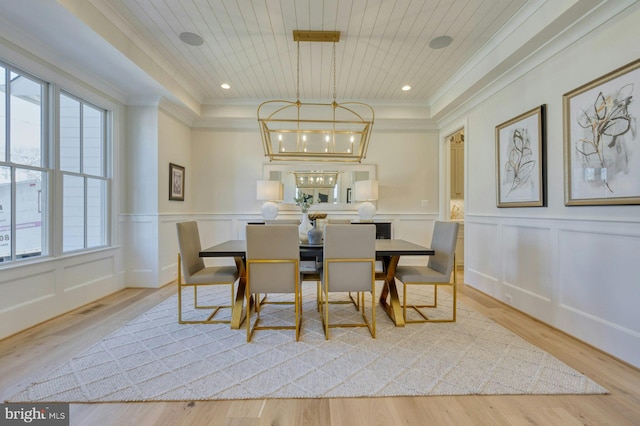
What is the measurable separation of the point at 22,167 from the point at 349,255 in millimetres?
3019

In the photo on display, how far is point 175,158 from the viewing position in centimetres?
416

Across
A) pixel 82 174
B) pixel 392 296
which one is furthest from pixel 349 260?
A: pixel 82 174

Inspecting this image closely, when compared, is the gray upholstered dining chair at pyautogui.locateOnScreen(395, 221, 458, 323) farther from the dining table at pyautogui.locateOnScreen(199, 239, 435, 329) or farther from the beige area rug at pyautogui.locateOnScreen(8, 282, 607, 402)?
the beige area rug at pyautogui.locateOnScreen(8, 282, 607, 402)

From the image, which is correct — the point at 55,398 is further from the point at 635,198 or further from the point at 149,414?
the point at 635,198

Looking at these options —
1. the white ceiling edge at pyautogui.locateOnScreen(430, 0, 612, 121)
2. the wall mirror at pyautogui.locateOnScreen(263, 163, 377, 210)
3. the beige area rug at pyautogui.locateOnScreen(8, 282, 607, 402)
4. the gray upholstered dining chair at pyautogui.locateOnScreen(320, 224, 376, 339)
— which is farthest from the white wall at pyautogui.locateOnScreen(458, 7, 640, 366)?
the wall mirror at pyautogui.locateOnScreen(263, 163, 377, 210)

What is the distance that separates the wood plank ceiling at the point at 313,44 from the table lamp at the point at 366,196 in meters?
1.45

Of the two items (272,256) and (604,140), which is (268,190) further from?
(604,140)

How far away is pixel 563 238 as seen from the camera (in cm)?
232

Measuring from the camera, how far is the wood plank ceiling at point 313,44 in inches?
92.6

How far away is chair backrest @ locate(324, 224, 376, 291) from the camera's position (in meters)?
2.17

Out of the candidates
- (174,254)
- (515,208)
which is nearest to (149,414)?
(174,254)

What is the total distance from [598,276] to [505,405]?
4.52 ft

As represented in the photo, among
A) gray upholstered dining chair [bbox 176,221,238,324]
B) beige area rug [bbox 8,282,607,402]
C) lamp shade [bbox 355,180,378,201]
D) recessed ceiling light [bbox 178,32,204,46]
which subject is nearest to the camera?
beige area rug [bbox 8,282,607,402]

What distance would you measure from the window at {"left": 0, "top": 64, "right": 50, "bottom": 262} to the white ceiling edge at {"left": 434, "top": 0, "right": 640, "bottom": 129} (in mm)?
4750
